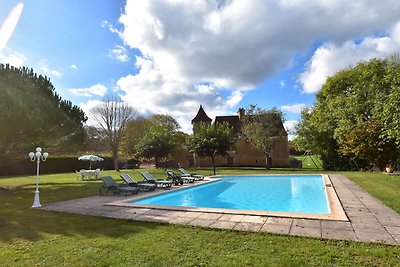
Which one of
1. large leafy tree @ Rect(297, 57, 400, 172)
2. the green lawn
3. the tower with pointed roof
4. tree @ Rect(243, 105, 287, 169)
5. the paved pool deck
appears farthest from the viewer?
the tower with pointed roof

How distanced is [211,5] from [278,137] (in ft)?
78.4

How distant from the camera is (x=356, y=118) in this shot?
2116 cm

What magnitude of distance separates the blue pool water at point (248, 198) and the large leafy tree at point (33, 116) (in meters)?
7.69

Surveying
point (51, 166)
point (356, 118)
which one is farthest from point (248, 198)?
point (51, 166)

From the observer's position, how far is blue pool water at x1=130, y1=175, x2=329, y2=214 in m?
10.4

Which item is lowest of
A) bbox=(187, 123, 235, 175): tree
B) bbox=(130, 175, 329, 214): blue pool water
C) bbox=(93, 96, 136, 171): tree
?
bbox=(130, 175, 329, 214): blue pool water

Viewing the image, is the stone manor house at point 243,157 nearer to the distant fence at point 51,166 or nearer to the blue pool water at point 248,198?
the distant fence at point 51,166

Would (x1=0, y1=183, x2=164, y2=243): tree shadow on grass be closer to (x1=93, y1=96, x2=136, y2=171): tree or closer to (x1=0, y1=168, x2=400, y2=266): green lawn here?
(x1=0, y1=168, x2=400, y2=266): green lawn

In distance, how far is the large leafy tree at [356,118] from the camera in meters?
19.0

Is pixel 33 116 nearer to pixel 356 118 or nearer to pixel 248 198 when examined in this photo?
pixel 248 198

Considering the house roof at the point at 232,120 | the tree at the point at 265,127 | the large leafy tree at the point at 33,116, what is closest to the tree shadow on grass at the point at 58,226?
the large leafy tree at the point at 33,116

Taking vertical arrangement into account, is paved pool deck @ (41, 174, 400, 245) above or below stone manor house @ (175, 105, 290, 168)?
below

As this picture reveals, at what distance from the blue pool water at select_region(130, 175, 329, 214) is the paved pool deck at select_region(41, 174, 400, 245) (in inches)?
65.9

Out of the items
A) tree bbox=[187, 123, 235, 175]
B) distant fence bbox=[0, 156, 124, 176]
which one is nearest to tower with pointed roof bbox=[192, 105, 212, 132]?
distant fence bbox=[0, 156, 124, 176]
